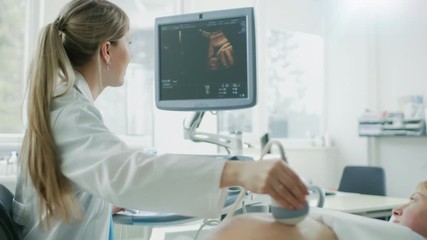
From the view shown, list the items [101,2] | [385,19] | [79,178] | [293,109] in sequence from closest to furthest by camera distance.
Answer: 1. [79,178]
2. [101,2]
3. [385,19]
4. [293,109]

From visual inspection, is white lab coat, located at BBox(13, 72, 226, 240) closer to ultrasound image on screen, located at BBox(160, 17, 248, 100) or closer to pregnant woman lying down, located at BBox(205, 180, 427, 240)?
pregnant woman lying down, located at BBox(205, 180, 427, 240)

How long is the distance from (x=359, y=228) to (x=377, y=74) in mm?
3590

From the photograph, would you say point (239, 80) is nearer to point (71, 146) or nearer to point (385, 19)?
point (71, 146)

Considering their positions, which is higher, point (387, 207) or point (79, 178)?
point (79, 178)

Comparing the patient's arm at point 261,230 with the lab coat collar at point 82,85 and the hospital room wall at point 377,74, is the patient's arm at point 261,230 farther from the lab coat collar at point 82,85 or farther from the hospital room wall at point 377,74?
the hospital room wall at point 377,74

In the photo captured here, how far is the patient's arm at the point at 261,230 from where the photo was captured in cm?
71

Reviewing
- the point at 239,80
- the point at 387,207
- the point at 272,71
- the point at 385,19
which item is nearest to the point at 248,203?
the point at 239,80

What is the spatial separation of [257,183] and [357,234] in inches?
12.0

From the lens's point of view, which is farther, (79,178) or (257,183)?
(79,178)

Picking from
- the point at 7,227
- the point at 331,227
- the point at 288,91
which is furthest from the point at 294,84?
the point at 7,227

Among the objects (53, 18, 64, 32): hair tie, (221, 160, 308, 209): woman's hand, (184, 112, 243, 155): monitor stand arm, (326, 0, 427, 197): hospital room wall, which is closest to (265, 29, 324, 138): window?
(326, 0, 427, 197): hospital room wall

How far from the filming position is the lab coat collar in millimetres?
1063

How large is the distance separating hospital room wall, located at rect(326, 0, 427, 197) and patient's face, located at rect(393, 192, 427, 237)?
286cm

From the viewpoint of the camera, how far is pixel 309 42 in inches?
180
